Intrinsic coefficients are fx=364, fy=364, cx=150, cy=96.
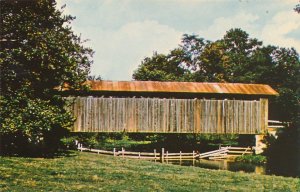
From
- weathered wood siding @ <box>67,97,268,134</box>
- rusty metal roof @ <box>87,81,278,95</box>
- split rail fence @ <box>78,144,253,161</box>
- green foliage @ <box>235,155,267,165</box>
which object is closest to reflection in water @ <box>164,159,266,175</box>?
split rail fence @ <box>78,144,253,161</box>

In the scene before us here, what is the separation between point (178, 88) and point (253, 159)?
9095 mm

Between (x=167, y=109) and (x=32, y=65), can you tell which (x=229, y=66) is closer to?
(x=167, y=109)

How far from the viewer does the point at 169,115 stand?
31984 millimetres

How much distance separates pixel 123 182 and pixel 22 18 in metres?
10.9

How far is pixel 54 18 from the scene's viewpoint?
21.2 metres

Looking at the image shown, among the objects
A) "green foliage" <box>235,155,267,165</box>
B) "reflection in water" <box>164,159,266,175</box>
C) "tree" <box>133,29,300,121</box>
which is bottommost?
"reflection in water" <box>164,159,266,175</box>

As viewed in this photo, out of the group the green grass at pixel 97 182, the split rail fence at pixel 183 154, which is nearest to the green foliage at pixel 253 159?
the split rail fence at pixel 183 154

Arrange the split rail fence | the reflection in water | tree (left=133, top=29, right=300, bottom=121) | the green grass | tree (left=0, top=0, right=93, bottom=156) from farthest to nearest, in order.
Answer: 1. tree (left=133, top=29, right=300, bottom=121)
2. the split rail fence
3. the reflection in water
4. tree (left=0, top=0, right=93, bottom=156)
5. the green grass

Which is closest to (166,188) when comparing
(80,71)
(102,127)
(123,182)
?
(123,182)

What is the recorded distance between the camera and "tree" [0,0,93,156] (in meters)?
18.7

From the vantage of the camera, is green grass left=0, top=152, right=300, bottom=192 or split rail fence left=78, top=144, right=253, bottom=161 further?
split rail fence left=78, top=144, right=253, bottom=161

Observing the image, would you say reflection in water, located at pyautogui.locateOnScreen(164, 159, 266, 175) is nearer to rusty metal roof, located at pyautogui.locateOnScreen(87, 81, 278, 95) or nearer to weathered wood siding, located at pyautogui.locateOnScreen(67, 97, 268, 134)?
weathered wood siding, located at pyautogui.locateOnScreen(67, 97, 268, 134)

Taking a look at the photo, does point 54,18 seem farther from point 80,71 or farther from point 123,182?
point 123,182

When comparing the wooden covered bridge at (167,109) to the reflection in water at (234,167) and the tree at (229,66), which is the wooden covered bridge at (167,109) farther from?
the tree at (229,66)
